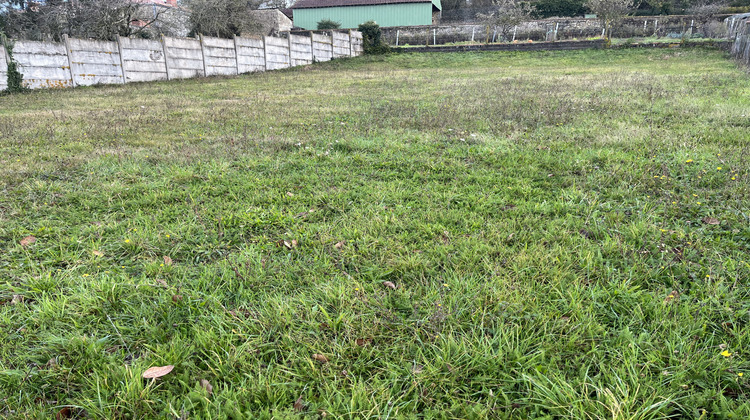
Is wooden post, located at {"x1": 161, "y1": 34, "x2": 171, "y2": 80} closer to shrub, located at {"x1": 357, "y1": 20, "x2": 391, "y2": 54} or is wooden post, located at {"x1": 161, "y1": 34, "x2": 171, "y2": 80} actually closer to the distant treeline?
shrub, located at {"x1": 357, "y1": 20, "x2": 391, "y2": 54}

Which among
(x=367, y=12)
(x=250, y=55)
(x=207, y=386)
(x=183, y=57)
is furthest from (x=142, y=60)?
(x=367, y=12)

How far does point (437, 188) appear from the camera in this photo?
386 cm

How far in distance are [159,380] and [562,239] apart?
8.30ft

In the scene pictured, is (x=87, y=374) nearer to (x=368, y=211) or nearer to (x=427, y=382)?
(x=427, y=382)

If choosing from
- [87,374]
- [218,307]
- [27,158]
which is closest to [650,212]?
[218,307]

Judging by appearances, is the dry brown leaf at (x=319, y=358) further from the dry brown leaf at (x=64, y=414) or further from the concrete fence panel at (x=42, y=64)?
the concrete fence panel at (x=42, y=64)

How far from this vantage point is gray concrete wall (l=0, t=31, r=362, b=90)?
1187cm

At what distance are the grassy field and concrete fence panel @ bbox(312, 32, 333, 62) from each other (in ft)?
55.9

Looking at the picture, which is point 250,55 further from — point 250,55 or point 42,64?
point 42,64

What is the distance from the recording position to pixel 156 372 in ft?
5.67

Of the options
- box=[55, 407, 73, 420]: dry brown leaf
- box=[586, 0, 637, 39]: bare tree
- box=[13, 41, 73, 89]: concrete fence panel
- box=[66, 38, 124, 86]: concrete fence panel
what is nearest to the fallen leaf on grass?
box=[55, 407, 73, 420]: dry brown leaf

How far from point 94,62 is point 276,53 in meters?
7.69

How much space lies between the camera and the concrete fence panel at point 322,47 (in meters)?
21.0

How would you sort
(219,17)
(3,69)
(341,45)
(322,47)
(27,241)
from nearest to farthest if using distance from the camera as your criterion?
(27,241) → (3,69) → (322,47) → (341,45) → (219,17)
